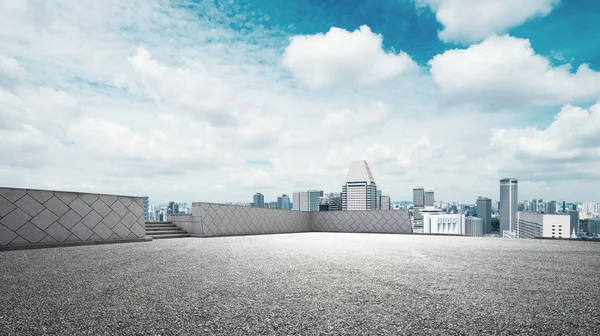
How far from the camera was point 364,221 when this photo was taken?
1808 cm

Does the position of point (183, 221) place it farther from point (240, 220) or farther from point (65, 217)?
point (65, 217)

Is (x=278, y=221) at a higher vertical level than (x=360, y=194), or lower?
higher

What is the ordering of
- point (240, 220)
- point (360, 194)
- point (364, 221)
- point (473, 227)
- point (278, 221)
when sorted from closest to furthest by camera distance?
point (240, 220) → point (278, 221) → point (364, 221) → point (360, 194) → point (473, 227)

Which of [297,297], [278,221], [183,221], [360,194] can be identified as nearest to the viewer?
[297,297]

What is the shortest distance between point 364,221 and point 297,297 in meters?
15.0

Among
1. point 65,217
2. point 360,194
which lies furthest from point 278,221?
point 360,194

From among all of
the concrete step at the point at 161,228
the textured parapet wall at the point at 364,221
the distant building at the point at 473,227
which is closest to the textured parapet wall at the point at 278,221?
the textured parapet wall at the point at 364,221

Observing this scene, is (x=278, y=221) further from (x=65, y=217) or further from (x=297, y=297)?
(x=297, y=297)

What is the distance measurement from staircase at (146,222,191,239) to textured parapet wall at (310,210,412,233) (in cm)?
903

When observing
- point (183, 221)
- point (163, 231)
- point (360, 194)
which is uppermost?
point (183, 221)

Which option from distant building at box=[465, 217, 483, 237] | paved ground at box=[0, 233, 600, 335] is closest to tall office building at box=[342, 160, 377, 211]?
distant building at box=[465, 217, 483, 237]

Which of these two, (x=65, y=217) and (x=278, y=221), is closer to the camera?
(x=65, y=217)

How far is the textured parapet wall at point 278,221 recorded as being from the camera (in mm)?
13164

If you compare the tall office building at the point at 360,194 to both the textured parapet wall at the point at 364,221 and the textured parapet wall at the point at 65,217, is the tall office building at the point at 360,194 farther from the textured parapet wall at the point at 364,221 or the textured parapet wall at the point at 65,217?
the textured parapet wall at the point at 65,217
